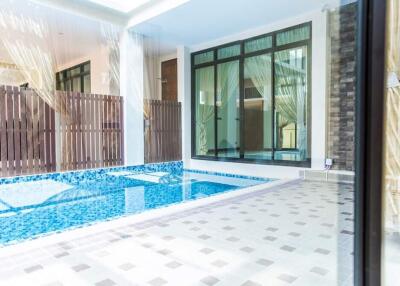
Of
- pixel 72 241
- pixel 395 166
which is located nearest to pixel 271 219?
pixel 72 241

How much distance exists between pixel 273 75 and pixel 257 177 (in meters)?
2.15

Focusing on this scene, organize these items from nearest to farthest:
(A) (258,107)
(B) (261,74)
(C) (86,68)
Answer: (B) (261,74) → (A) (258,107) → (C) (86,68)

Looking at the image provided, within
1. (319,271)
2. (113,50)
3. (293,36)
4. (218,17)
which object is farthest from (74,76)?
(319,271)

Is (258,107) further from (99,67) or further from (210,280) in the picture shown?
(210,280)

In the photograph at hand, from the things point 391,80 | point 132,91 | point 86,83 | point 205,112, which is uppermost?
point 86,83

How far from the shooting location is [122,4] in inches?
229

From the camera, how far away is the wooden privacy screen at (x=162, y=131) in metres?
7.26

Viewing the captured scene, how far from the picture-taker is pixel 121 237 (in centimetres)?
250

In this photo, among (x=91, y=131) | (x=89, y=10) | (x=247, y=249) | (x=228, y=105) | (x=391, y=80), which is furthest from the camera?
(x=228, y=105)

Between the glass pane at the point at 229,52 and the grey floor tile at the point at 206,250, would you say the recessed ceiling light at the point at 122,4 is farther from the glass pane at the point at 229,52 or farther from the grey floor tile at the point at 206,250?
the grey floor tile at the point at 206,250

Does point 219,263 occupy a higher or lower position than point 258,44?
lower

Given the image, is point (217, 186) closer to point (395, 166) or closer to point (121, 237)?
point (121, 237)

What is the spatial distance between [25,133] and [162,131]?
3058 mm

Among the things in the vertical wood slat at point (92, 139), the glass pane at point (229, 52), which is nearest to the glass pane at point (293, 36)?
the glass pane at point (229, 52)
